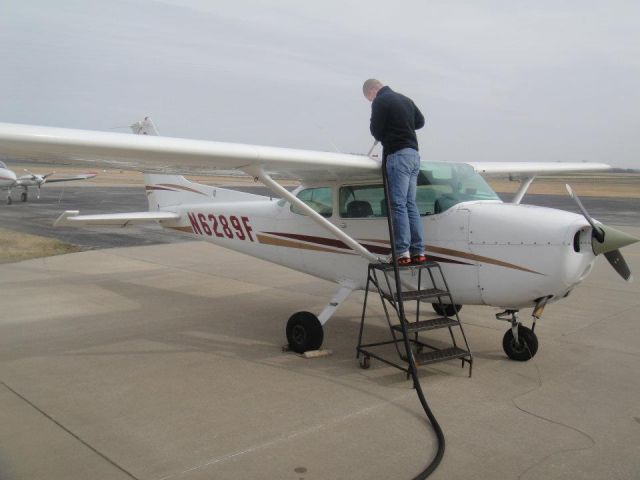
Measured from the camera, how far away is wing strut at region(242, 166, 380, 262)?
555 cm

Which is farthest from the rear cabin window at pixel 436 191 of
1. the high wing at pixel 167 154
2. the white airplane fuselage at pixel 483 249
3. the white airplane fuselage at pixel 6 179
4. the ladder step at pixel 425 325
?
the white airplane fuselage at pixel 6 179

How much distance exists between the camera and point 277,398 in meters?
4.70

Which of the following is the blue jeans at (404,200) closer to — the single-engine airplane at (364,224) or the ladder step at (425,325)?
the single-engine airplane at (364,224)

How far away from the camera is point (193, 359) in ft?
18.8

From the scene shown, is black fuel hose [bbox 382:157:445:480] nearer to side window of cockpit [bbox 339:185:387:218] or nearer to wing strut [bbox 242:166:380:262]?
side window of cockpit [bbox 339:185:387:218]

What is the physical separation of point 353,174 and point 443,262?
4.42ft

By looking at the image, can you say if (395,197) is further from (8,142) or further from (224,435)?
(8,142)

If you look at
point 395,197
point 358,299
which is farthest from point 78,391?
point 358,299

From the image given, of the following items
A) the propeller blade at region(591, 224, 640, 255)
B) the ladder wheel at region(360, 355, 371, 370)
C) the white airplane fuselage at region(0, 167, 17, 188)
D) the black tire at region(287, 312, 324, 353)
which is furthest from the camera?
the white airplane fuselage at region(0, 167, 17, 188)

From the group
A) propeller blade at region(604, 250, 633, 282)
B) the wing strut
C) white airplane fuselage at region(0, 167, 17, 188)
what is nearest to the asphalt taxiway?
propeller blade at region(604, 250, 633, 282)

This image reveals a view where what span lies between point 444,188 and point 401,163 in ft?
2.18

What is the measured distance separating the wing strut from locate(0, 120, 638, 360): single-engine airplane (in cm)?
1

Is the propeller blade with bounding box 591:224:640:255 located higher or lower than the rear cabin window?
lower

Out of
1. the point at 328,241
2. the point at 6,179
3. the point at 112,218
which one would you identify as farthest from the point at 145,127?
the point at 6,179
